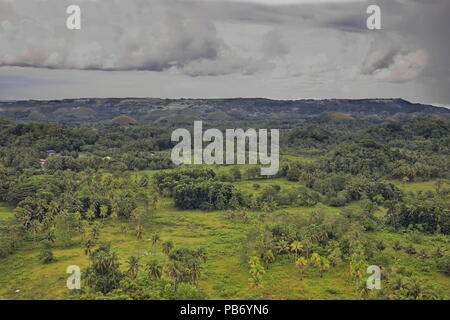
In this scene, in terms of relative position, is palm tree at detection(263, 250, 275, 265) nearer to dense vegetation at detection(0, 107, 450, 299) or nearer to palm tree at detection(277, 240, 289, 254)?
dense vegetation at detection(0, 107, 450, 299)

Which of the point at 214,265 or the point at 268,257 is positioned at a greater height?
the point at 268,257

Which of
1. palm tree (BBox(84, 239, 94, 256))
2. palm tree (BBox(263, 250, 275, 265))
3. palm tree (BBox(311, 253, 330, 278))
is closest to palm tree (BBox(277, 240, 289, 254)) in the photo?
palm tree (BBox(263, 250, 275, 265))

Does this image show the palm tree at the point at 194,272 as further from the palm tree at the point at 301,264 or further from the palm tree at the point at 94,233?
the palm tree at the point at 94,233

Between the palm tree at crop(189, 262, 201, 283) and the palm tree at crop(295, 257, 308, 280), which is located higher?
the palm tree at crop(189, 262, 201, 283)

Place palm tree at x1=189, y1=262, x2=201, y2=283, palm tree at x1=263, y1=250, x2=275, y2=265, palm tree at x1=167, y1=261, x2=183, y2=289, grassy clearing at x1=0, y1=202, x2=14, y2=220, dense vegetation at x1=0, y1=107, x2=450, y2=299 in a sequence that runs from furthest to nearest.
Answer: grassy clearing at x1=0, y1=202, x2=14, y2=220 < palm tree at x1=263, y1=250, x2=275, y2=265 < dense vegetation at x1=0, y1=107, x2=450, y2=299 < palm tree at x1=189, y1=262, x2=201, y2=283 < palm tree at x1=167, y1=261, x2=183, y2=289

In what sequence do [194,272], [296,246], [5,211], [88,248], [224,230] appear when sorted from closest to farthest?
1. [194,272]
2. [88,248]
3. [296,246]
4. [224,230]
5. [5,211]

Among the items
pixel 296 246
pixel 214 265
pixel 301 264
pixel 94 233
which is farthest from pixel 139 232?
pixel 301 264

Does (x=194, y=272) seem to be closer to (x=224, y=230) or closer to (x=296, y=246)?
(x=296, y=246)

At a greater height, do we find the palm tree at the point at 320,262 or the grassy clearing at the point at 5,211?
the grassy clearing at the point at 5,211

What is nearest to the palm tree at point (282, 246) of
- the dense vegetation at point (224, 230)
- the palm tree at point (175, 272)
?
the dense vegetation at point (224, 230)
